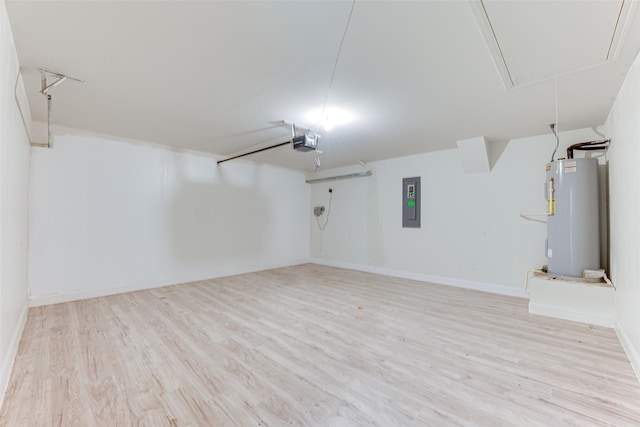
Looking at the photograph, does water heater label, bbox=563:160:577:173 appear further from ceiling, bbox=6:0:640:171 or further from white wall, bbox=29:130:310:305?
white wall, bbox=29:130:310:305

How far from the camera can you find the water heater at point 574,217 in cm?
310

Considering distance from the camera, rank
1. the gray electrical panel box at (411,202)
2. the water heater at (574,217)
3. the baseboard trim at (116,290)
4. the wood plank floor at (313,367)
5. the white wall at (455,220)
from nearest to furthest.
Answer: the wood plank floor at (313,367)
the water heater at (574,217)
the baseboard trim at (116,290)
the white wall at (455,220)
the gray electrical panel box at (411,202)

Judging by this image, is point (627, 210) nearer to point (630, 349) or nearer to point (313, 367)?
point (630, 349)

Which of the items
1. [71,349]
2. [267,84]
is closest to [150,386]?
[71,349]

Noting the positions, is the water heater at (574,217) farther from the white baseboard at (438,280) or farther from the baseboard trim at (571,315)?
the white baseboard at (438,280)

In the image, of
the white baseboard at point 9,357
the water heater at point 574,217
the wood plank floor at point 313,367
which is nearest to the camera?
the wood plank floor at point 313,367

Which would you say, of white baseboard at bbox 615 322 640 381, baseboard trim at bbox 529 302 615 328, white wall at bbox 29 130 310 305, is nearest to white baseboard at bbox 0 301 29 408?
white wall at bbox 29 130 310 305

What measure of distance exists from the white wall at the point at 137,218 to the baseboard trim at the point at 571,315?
470 cm

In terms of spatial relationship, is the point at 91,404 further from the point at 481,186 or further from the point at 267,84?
the point at 481,186

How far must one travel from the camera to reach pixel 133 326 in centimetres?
278

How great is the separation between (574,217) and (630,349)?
1.52 meters

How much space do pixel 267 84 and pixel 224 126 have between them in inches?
54.7

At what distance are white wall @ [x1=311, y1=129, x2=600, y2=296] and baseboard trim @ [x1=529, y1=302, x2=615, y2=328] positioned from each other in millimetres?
787

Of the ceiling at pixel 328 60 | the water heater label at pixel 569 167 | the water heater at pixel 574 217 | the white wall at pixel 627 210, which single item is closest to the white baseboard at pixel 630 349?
the white wall at pixel 627 210
